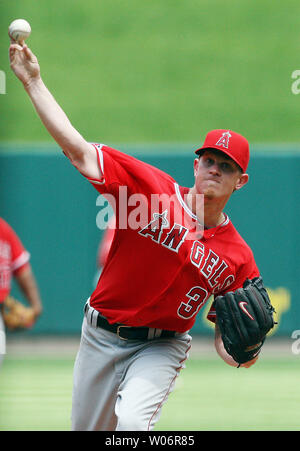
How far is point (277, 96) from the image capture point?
13555mm

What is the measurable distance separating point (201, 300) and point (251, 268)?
41cm

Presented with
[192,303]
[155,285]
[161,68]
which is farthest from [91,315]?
[161,68]

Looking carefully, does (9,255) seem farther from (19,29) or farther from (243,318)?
(19,29)

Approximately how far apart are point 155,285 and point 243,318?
540 mm

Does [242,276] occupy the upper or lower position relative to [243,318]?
upper

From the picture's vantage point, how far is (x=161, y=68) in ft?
45.5

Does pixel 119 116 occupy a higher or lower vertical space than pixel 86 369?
higher

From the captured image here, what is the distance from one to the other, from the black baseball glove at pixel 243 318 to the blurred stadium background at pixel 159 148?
188 cm

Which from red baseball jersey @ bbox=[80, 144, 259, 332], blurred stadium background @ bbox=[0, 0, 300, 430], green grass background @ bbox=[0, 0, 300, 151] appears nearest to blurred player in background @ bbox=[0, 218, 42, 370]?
blurred stadium background @ bbox=[0, 0, 300, 430]

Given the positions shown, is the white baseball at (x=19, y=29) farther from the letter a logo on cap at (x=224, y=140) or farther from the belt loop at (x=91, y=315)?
the belt loop at (x=91, y=315)

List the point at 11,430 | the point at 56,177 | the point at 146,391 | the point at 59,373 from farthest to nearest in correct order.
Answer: the point at 56,177
the point at 59,373
the point at 11,430
the point at 146,391

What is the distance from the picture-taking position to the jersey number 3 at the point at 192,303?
13.2ft

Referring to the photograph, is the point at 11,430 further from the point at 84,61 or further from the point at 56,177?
the point at 84,61

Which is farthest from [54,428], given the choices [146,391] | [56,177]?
[56,177]
